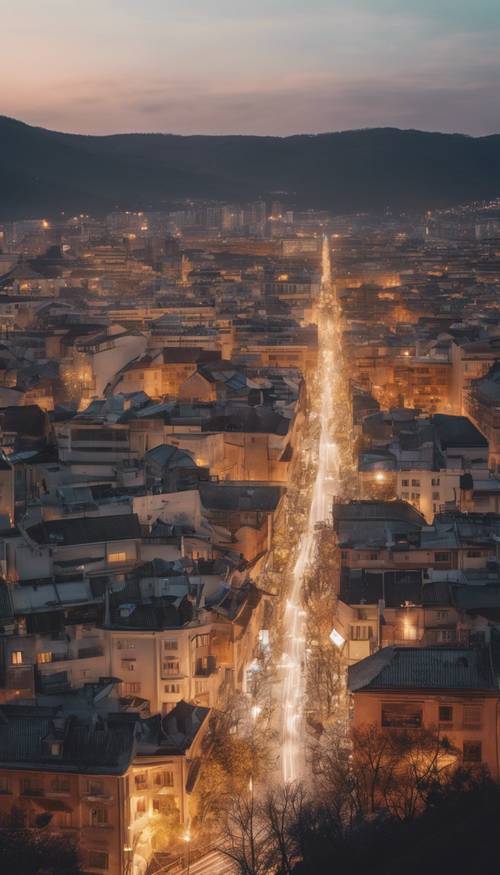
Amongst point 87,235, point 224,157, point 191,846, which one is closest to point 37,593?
point 191,846

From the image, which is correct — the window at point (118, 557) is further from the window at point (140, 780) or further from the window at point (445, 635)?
the window at point (140, 780)

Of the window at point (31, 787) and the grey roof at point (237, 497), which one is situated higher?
the grey roof at point (237, 497)

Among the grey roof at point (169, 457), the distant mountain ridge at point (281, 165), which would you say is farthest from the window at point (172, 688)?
the distant mountain ridge at point (281, 165)

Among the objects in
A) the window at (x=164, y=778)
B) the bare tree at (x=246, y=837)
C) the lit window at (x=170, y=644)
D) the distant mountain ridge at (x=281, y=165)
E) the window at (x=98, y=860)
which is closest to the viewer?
the bare tree at (x=246, y=837)

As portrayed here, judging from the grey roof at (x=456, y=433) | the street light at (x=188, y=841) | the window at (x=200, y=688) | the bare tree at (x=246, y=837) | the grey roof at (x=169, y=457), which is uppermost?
the grey roof at (x=169, y=457)

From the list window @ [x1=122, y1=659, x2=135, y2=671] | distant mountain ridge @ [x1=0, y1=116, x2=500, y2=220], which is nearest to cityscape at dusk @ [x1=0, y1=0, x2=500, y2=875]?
window @ [x1=122, y1=659, x2=135, y2=671]

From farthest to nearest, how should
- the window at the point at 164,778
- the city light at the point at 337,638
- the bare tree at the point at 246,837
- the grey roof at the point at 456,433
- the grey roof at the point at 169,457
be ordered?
the grey roof at the point at 456,433 < the grey roof at the point at 169,457 < the city light at the point at 337,638 < the window at the point at 164,778 < the bare tree at the point at 246,837
